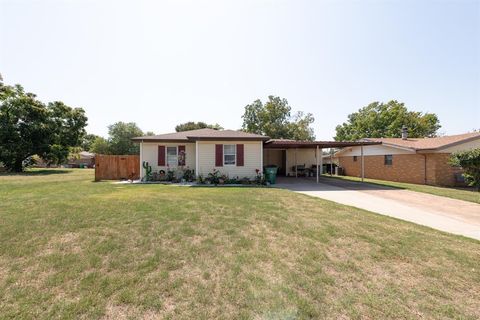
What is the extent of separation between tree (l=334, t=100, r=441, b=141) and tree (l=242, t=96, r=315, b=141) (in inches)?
353

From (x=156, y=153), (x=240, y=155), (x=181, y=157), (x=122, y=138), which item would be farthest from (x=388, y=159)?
(x=122, y=138)

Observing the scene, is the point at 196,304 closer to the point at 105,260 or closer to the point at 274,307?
the point at 274,307

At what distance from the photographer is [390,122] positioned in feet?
108

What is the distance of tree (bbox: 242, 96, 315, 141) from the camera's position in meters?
34.2

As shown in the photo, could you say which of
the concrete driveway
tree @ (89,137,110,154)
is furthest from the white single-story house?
tree @ (89,137,110,154)

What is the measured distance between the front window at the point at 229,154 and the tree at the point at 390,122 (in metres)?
29.7

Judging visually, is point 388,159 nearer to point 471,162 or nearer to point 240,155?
point 471,162

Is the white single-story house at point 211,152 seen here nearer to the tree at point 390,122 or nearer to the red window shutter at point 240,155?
the red window shutter at point 240,155

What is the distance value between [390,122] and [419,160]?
21299 mm

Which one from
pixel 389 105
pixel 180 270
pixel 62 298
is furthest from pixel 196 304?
pixel 389 105

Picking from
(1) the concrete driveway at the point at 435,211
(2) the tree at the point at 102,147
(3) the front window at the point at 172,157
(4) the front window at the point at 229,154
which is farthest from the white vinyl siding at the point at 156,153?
(2) the tree at the point at 102,147

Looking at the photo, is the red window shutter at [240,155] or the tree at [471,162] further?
the red window shutter at [240,155]

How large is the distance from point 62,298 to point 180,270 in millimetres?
1414

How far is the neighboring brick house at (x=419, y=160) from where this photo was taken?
1394 centimetres
